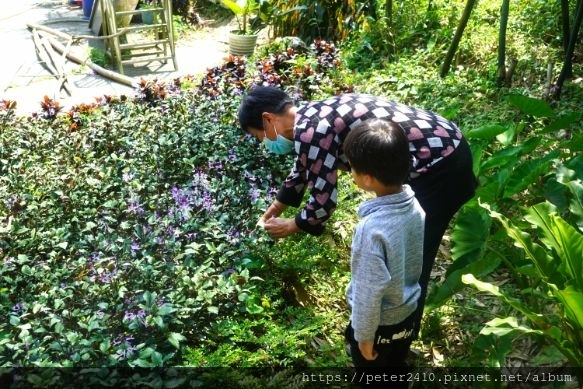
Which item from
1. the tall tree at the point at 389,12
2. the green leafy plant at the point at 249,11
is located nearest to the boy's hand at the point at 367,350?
the tall tree at the point at 389,12

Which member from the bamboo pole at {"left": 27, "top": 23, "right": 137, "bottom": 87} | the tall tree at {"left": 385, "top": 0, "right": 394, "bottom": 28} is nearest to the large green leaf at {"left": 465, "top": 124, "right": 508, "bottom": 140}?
the tall tree at {"left": 385, "top": 0, "right": 394, "bottom": 28}

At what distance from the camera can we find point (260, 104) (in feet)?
A: 8.63

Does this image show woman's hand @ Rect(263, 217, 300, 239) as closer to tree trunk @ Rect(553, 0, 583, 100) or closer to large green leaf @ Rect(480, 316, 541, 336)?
large green leaf @ Rect(480, 316, 541, 336)

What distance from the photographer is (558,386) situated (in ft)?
8.44

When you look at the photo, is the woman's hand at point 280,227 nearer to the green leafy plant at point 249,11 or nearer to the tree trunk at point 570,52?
the tree trunk at point 570,52

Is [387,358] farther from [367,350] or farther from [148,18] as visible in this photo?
[148,18]

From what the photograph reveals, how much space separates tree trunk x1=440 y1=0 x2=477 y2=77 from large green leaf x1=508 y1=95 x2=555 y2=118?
209 cm

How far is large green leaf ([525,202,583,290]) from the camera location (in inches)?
93.0

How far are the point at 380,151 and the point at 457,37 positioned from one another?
3942 millimetres

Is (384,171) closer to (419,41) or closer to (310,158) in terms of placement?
(310,158)

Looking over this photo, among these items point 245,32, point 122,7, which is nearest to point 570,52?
point 245,32

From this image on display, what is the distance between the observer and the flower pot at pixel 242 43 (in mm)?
9047

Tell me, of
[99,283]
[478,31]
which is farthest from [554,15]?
[99,283]

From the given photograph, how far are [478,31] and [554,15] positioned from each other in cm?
75
